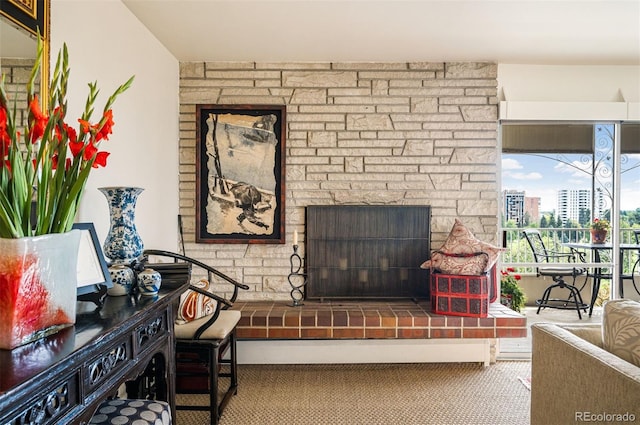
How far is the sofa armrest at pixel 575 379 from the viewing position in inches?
51.9

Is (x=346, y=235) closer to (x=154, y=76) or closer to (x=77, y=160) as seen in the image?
(x=154, y=76)

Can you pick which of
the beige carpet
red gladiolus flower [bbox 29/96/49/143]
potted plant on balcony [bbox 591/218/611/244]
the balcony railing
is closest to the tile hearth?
the beige carpet

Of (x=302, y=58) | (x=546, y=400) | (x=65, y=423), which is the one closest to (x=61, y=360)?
(x=65, y=423)

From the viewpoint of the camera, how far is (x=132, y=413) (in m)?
1.41

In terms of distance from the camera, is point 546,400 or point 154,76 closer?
point 546,400

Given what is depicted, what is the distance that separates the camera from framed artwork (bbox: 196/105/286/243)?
3.47 meters

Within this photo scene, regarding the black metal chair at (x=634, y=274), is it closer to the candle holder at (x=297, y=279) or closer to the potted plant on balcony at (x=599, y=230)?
the potted plant on balcony at (x=599, y=230)

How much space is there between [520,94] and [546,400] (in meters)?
2.57

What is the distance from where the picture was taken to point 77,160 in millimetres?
1224

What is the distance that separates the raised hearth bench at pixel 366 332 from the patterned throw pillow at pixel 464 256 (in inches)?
13.6

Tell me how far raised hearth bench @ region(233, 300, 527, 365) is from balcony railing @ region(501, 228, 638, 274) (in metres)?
0.52

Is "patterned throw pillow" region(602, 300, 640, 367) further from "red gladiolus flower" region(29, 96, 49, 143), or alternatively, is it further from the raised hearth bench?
"red gladiolus flower" region(29, 96, 49, 143)

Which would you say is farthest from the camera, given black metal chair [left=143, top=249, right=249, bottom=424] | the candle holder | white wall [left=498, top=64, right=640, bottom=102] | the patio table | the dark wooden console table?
the patio table

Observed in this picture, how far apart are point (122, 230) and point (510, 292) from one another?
10.1 feet
